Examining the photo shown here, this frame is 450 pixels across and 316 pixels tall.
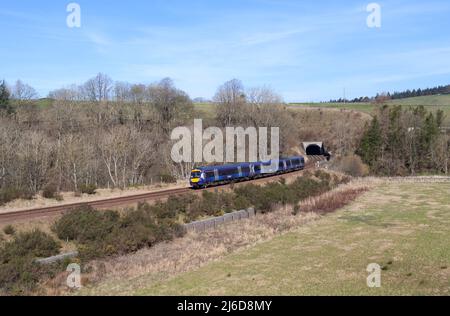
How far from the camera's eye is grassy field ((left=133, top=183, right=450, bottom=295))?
51.2 feet

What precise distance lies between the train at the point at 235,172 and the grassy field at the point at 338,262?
1344 centimetres

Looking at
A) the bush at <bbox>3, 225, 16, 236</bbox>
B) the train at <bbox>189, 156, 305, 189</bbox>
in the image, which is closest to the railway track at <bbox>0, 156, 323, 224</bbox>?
the bush at <bbox>3, 225, 16, 236</bbox>

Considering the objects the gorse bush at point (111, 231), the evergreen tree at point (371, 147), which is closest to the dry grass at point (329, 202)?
the gorse bush at point (111, 231)

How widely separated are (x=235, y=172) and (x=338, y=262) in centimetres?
2861

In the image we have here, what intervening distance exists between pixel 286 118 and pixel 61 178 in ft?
196

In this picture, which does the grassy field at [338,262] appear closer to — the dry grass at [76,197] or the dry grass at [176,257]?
the dry grass at [176,257]

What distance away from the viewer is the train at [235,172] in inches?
1617

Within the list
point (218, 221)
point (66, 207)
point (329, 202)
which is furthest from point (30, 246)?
point (329, 202)

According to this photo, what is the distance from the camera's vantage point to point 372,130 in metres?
93.9

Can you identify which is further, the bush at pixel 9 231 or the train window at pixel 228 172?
the train window at pixel 228 172

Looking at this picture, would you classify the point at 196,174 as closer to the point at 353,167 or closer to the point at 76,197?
the point at 76,197

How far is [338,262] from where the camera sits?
19.5m

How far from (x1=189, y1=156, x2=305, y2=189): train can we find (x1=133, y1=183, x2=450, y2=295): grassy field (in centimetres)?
1344

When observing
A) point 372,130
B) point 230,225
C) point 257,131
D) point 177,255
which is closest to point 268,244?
point 177,255
